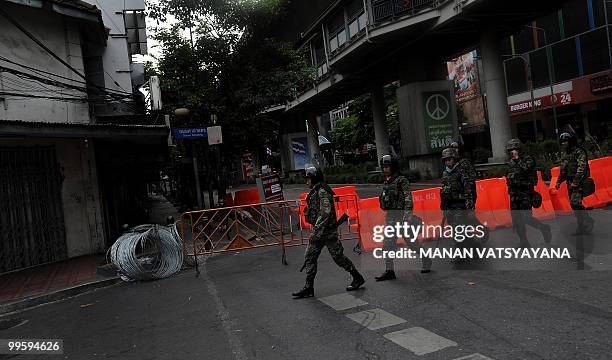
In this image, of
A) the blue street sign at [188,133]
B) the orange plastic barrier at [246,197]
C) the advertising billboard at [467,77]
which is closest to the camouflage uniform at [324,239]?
the blue street sign at [188,133]

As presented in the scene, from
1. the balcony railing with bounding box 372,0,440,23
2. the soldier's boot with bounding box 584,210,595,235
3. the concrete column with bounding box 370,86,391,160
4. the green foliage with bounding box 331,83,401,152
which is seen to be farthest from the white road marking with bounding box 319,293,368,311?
the green foliage with bounding box 331,83,401,152

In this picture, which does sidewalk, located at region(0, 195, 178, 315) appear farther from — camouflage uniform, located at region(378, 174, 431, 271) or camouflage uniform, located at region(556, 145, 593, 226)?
camouflage uniform, located at region(556, 145, 593, 226)

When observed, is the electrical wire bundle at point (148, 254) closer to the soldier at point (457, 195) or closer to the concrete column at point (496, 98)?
the soldier at point (457, 195)

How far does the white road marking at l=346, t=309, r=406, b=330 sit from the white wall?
965 centimetres

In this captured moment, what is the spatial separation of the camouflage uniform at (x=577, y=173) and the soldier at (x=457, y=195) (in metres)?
1.70

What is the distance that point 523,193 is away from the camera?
730 cm

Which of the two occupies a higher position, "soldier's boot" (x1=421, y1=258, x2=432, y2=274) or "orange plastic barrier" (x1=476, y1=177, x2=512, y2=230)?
"orange plastic barrier" (x1=476, y1=177, x2=512, y2=230)

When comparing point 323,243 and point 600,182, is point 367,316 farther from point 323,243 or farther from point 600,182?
point 600,182

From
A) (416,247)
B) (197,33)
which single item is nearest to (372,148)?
(197,33)

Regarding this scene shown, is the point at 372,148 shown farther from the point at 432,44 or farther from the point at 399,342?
the point at 399,342

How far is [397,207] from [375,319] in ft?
6.83

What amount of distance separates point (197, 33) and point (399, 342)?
→ 1551 centimetres

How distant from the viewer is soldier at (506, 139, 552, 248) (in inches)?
285

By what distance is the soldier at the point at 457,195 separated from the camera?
23.6ft
